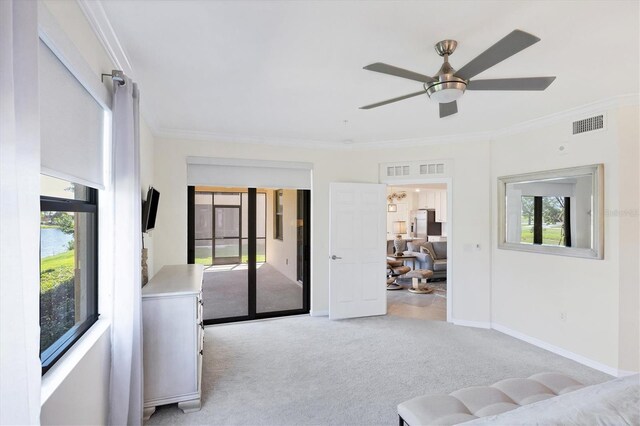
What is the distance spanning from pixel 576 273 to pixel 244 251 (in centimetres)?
400

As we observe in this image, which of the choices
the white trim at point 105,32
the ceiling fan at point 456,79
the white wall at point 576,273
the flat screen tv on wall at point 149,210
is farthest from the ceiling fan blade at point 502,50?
the flat screen tv on wall at point 149,210

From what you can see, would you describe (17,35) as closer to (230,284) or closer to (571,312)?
(230,284)

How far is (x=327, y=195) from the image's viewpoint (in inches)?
193

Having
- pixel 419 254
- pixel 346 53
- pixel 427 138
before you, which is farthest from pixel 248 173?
pixel 419 254

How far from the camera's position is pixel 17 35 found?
0.91 metres

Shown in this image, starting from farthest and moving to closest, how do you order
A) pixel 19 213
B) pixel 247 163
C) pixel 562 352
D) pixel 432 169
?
pixel 432 169 < pixel 247 163 < pixel 562 352 < pixel 19 213

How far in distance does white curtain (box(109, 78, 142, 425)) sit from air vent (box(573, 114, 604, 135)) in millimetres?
4075

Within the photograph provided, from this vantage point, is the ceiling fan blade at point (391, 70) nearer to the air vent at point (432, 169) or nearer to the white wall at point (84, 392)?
the white wall at point (84, 392)

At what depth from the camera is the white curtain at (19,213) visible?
0.83 metres

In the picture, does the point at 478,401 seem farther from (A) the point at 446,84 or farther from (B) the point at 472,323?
(B) the point at 472,323

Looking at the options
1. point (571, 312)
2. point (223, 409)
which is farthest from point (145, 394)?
point (571, 312)

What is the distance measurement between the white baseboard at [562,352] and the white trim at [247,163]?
3.37 meters

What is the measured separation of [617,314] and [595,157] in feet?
4.93

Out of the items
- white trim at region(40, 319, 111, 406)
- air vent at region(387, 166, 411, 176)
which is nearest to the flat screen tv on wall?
white trim at region(40, 319, 111, 406)
